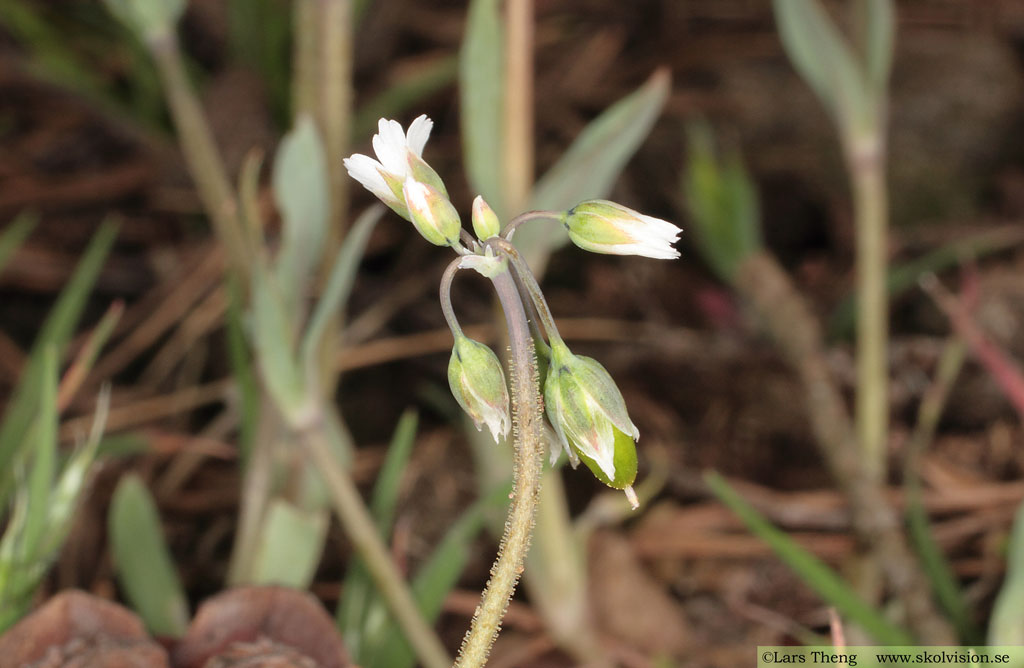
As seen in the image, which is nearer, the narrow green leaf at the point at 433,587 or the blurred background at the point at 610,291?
the narrow green leaf at the point at 433,587

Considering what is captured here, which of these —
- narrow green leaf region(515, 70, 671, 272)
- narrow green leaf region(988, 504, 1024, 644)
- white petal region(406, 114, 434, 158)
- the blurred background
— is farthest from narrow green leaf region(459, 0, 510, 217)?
narrow green leaf region(988, 504, 1024, 644)

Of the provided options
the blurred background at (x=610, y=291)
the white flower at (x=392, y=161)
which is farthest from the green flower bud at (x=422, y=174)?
the blurred background at (x=610, y=291)

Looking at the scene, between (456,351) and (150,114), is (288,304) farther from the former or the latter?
(150,114)

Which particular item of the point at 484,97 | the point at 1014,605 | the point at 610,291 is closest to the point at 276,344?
the point at 484,97

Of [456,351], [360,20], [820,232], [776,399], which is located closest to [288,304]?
[456,351]

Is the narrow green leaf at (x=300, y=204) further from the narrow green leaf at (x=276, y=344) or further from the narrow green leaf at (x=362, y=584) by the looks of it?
the narrow green leaf at (x=362, y=584)

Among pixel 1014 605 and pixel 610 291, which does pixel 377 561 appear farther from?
pixel 610 291
